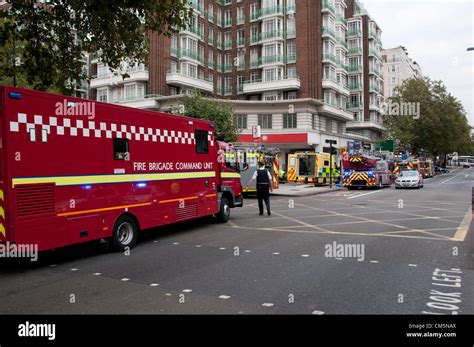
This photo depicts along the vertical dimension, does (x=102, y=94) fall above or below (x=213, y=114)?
above

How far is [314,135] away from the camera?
4588 cm

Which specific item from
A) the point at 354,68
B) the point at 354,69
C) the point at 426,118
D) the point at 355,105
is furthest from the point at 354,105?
the point at 426,118

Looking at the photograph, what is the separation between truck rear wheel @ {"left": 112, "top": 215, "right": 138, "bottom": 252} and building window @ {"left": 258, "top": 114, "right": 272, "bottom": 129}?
124 ft

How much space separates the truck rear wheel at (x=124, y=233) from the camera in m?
8.98

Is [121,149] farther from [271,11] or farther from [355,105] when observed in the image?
[355,105]

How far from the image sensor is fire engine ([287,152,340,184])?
117 feet

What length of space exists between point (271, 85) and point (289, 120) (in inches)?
201

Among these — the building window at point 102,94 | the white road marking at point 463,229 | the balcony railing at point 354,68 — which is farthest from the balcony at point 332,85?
the white road marking at point 463,229

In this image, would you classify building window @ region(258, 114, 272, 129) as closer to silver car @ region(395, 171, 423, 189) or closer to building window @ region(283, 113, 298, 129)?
building window @ region(283, 113, 298, 129)

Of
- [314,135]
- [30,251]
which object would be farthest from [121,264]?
[314,135]

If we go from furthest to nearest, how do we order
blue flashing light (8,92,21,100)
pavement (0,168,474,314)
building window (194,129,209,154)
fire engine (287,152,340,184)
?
fire engine (287,152,340,184)
building window (194,129,209,154)
blue flashing light (8,92,21,100)
pavement (0,168,474,314)

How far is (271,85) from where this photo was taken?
47969 millimetres

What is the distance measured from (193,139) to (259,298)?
701 centimetres

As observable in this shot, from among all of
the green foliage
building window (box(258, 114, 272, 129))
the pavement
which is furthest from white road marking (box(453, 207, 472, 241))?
the green foliage
